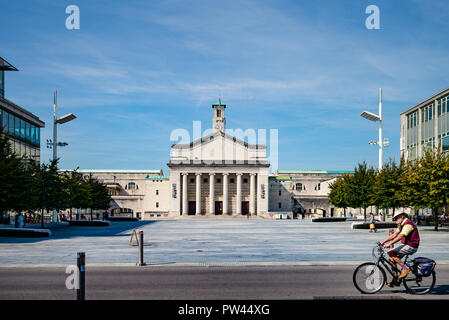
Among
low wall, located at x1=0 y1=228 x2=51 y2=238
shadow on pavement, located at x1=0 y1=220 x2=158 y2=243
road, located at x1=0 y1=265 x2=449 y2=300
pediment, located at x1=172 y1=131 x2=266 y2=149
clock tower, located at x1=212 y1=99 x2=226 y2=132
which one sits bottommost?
shadow on pavement, located at x1=0 y1=220 x2=158 y2=243

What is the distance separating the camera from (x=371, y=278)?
12.3 metres

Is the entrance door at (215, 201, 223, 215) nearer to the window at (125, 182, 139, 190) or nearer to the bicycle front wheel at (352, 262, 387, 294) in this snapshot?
the window at (125, 182, 139, 190)

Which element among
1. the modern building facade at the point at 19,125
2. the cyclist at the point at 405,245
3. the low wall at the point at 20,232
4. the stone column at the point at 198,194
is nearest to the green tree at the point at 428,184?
the cyclist at the point at 405,245

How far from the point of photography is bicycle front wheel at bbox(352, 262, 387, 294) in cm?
1231

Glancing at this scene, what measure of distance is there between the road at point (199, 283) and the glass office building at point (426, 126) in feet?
134

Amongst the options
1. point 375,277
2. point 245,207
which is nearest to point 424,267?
point 375,277

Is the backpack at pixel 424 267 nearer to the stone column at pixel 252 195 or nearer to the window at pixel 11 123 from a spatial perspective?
the window at pixel 11 123

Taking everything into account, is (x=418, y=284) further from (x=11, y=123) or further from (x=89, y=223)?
(x=11, y=123)

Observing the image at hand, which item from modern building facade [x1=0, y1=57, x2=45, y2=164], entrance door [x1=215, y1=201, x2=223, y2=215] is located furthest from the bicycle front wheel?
entrance door [x1=215, y1=201, x2=223, y2=215]

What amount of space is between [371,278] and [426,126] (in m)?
55.8

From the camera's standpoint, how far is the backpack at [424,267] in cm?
1220

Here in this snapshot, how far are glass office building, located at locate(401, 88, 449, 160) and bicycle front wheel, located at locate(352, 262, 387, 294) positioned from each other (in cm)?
4283

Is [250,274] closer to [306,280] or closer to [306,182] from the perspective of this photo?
[306,280]
